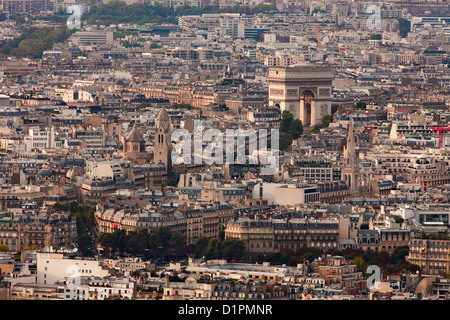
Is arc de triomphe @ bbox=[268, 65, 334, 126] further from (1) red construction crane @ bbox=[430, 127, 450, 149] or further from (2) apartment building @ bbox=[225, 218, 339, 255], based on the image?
(2) apartment building @ bbox=[225, 218, 339, 255]

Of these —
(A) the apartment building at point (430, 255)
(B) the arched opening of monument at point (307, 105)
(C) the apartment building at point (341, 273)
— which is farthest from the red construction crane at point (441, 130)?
(C) the apartment building at point (341, 273)

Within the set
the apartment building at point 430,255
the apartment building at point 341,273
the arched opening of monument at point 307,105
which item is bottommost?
the arched opening of monument at point 307,105

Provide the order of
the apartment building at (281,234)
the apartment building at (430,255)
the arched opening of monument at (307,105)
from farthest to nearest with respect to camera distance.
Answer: the arched opening of monument at (307,105)
the apartment building at (281,234)
the apartment building at (430,255)

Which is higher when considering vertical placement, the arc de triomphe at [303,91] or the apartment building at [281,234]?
the apartment building at [281,234]

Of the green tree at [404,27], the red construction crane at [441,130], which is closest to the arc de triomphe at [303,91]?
the red construction crane at [441,130]

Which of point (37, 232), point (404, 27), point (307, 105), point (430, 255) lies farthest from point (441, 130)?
point (404, 27)

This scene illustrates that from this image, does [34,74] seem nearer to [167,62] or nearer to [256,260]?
[167,62]

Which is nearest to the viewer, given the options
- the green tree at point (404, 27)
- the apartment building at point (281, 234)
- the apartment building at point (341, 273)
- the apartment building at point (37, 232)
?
the apartment building at point (341, 273)

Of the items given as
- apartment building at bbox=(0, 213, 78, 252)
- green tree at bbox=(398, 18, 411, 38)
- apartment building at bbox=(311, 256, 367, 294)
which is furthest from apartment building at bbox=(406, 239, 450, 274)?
green tree at bbox=(398, 18, 411, 38)

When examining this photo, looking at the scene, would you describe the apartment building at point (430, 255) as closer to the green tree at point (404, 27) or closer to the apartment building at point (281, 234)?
the apartment building at point (281, 234)

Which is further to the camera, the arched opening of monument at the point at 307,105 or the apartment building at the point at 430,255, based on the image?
the arched opening of monument at the point at 307,105
